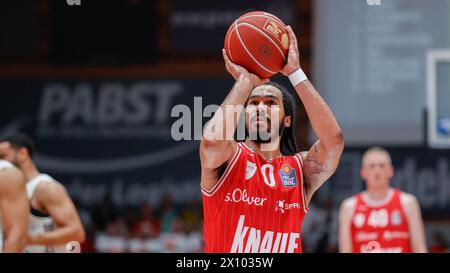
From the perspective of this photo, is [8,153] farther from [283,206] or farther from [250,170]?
[283,206]

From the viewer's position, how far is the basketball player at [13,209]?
616 cm

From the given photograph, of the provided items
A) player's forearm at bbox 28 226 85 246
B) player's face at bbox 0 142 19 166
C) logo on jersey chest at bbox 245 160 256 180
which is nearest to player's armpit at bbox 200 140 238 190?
logo on jersey chest at bbox 245 160 256 180

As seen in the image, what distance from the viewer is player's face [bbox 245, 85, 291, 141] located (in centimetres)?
475

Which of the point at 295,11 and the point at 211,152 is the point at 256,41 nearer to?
the point at 211,152

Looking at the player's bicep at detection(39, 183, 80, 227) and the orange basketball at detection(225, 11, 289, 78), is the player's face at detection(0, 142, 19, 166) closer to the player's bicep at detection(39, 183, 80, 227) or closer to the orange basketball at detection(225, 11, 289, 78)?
the player's bicep at detection(39, 183, 80, 227)

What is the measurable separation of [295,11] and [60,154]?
446 centimetres

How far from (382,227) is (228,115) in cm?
366

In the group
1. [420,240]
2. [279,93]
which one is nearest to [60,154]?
[420,240]

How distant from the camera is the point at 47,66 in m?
14.7

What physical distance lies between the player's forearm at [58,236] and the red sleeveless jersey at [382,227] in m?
2.35

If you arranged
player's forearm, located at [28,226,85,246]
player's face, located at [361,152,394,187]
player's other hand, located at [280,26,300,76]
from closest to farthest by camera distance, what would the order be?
player's other hand, located at [280,26,300,76]
player's forearm, located at [28,226,85,246]
player's face, located at [361,152,394,187]

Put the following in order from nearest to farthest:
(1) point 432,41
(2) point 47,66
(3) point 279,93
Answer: (3) point 279,93
(1) point 432,41
(2) point 47,66

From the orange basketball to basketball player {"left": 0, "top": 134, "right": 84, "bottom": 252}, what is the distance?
2.87m

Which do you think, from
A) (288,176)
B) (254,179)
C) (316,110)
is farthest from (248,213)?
(316,110)
